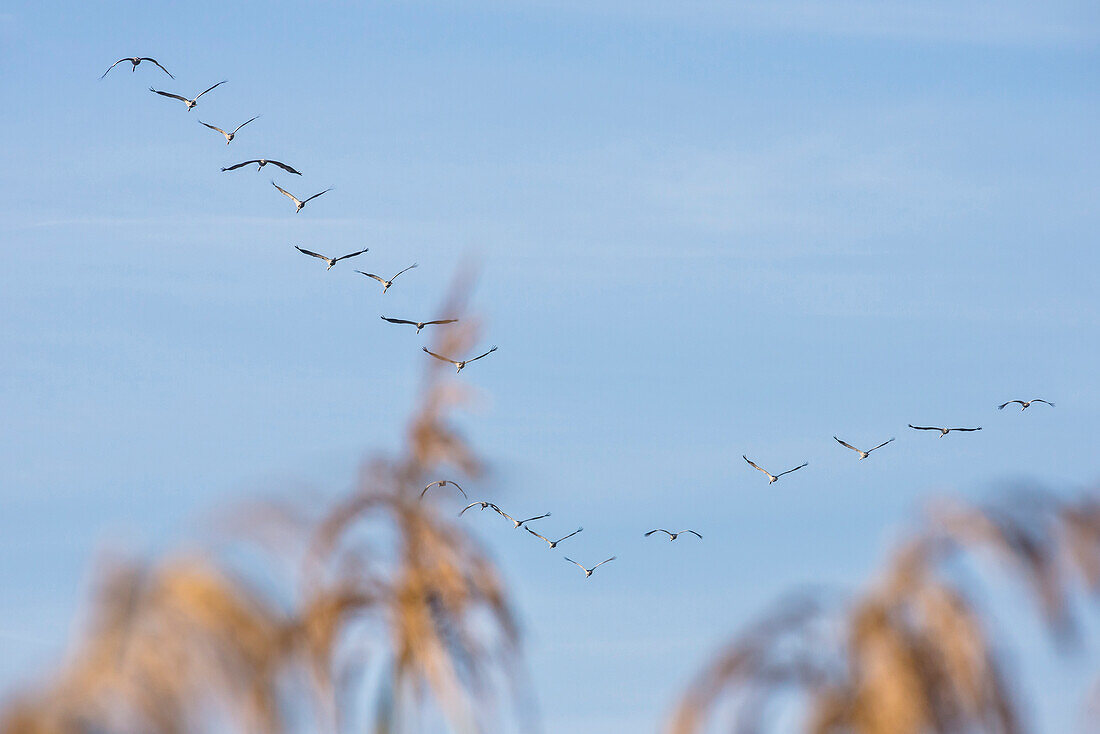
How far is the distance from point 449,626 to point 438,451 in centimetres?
118

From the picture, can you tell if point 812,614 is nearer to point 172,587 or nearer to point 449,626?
point 449,626

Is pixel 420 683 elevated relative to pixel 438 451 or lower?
lower

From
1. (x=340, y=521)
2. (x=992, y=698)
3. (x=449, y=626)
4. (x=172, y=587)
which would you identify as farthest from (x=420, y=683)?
(x=992, y=698)

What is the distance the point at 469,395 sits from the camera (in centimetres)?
980

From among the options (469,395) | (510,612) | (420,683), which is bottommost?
(420,683)

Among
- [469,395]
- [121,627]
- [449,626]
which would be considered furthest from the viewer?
[469,395]

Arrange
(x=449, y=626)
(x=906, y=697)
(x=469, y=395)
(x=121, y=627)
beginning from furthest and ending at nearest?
1. (x=469, y=395)
2. (x=449, y=626)
3. (x=121, y=627)
4. (x=906, y=697)

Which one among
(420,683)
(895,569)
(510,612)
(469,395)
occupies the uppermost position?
(895,569)

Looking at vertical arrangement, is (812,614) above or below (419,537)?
above

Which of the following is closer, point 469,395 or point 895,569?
point 895,569

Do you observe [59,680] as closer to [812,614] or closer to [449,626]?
[449,626]

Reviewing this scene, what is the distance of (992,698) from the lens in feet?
23.8

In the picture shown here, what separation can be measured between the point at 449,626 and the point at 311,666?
0.96m

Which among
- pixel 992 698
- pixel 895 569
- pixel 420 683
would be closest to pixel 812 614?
pixel 895 569
